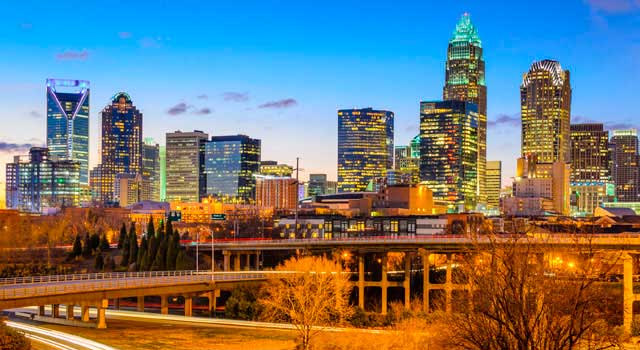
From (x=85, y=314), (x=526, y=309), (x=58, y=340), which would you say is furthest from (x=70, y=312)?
(x=526, y=309)

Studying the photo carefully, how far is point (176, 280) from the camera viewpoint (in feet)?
331

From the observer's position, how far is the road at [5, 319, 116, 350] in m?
65.9

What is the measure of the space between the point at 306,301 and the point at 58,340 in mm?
24269

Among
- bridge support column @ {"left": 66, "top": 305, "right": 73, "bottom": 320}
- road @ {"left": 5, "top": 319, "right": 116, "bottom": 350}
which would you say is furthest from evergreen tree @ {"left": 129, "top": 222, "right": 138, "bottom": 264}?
road @ {"left": 5, "top": 319, "right": 116, "bottom": 350}

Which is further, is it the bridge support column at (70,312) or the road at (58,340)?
the bridge support column at (70,312)

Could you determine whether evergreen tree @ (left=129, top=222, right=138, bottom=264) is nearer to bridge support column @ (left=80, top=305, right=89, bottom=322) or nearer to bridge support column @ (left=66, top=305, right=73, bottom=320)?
bridge support column @ (left=66, top=305, right=73, bottom=320)

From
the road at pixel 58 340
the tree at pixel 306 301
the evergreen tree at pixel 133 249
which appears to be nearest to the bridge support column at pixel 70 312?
the road at pixel 58 340

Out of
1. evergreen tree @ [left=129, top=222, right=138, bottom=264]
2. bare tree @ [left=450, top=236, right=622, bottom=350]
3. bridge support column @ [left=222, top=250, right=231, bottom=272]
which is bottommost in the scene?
bridge support column @ [left=222, top=250, right=231, bottom=272]

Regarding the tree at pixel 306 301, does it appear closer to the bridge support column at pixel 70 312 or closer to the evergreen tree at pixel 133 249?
the bridge support column at pixel 70 312

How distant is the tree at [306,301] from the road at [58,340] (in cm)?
1753

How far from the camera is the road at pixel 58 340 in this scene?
65.9 meters

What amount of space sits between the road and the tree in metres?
17.5

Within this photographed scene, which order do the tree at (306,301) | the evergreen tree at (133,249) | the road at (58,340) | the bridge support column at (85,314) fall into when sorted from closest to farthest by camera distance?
the road at (58,340), the tree at (306,301), the bridge support column at (85,314), the evergreen tree at (133,249)

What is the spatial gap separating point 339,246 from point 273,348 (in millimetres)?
65105
